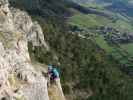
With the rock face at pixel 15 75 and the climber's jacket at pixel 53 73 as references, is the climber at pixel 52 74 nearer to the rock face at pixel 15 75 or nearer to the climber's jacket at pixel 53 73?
the climber's jacket at pixel 53 73

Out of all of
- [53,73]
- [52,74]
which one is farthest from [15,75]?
[52,74]

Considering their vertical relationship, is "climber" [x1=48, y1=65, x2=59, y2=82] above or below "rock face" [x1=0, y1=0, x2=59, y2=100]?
below

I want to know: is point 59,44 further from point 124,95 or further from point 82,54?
point 124,95

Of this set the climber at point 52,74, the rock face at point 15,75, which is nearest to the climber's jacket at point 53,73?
the climber at point 52,74

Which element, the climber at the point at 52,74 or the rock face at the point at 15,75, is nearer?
the rock face at the point at 15,75

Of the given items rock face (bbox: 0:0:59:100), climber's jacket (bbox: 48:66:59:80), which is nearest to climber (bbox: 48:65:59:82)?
climber's jacket (bbox: 48:66:59:80)

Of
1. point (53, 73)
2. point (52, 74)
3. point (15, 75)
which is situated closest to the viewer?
point (15, 75)

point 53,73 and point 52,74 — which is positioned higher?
point 53,73

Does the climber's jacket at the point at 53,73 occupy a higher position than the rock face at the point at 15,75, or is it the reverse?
the rock face at the point at 15,75

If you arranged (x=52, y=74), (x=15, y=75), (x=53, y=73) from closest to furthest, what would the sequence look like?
1. (x=15, y=75)
2. (x=53, y=73)
3. (x=52, y=74)

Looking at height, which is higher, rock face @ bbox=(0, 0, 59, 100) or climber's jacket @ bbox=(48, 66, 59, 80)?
rock face @ bbox=(0, 0, 59, 100)

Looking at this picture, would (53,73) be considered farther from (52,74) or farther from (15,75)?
(15,75)

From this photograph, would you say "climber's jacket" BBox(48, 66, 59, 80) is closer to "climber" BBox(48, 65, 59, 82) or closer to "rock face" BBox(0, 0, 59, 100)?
"climber" BBox(48, 65, 59, 82)

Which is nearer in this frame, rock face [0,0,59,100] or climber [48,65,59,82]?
rock face [0,0,59,100]
